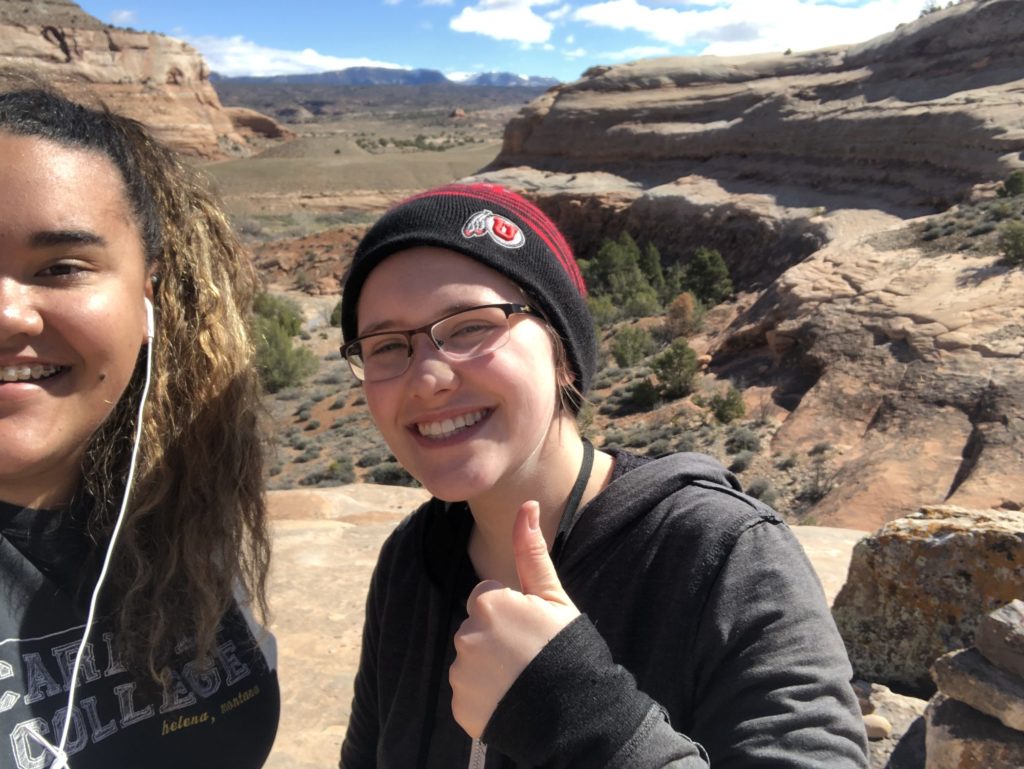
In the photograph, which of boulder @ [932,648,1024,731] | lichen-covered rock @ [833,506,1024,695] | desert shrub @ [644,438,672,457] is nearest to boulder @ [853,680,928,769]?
lichen-covered rock @ [833,506,1024,695]

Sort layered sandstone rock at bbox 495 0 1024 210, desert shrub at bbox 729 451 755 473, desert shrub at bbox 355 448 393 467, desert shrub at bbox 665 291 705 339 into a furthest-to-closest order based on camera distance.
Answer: layered sandstone rock at bbox 495 0 1024 210 → desert shrub at bbox 665 291 705 339 → desert shrub at bbox 355 448 393 467 → desert shrub at bbox 729 451 755 473

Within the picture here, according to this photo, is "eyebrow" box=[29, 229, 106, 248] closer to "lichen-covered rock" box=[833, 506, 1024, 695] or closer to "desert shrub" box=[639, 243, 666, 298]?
"lichen-covered rock" box=[833, 506, 1024, 695]

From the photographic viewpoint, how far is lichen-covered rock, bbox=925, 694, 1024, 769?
2334 mm

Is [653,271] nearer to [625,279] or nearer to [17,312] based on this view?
[625,279]

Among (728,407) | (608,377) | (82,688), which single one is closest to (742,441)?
(728,407)

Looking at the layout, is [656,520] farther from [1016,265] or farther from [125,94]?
[125,94]

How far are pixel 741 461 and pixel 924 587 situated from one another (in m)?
7.19

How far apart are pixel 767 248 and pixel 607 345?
24.6ft

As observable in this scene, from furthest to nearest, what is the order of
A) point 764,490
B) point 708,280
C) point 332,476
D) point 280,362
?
point 708,280, point 280,362, point 332,476, point 764,490

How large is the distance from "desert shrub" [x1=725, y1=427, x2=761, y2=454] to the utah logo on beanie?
392 inches

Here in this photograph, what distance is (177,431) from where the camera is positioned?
193 cm

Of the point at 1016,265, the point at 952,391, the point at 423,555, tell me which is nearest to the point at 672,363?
the point at 952,391

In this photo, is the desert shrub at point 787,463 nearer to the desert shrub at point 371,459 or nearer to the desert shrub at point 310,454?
the desert shrub at point 371,459

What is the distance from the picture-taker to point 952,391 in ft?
34.5
